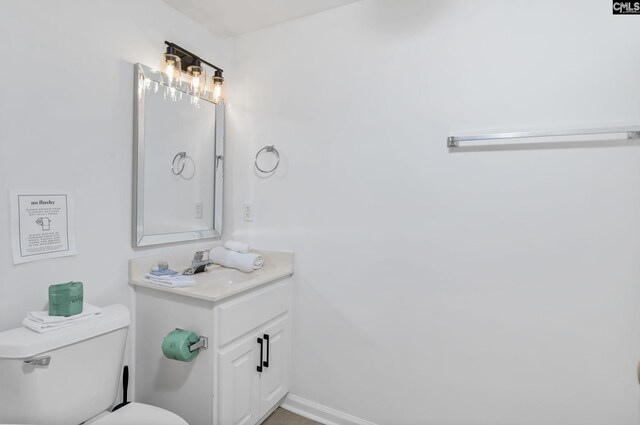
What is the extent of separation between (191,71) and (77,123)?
0.70 meters

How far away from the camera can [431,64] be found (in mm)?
1632

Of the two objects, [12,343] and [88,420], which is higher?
[12,343]

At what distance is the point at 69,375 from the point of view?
1192 mm

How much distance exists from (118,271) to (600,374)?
220 cm

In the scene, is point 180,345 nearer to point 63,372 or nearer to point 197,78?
point 63,372

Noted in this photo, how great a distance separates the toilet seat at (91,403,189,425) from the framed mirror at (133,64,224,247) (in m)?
0.75

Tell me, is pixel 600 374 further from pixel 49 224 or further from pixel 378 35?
pixel 49 224

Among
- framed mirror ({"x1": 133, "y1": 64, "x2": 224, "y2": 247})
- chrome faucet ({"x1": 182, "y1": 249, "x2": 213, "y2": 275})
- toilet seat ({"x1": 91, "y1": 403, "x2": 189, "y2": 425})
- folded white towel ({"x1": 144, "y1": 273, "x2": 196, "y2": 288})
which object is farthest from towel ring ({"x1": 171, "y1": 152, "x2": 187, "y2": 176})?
toilet seat ({"x1": 91, "y1": 403, "x2": 189, "y2": 425})

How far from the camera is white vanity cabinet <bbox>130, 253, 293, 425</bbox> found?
1465 mm

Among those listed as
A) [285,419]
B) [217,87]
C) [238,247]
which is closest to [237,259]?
[238,247]

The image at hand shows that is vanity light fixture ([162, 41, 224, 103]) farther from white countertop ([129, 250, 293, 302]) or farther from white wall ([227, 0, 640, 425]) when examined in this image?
white countertop ([129, 250, 293, 302])

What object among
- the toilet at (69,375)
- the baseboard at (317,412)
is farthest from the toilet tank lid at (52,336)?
the baseboard at (317,412)

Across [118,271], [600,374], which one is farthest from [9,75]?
[600,374]

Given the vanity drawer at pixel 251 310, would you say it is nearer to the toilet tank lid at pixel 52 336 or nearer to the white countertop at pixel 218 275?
the white countertop at pixel 218 275
